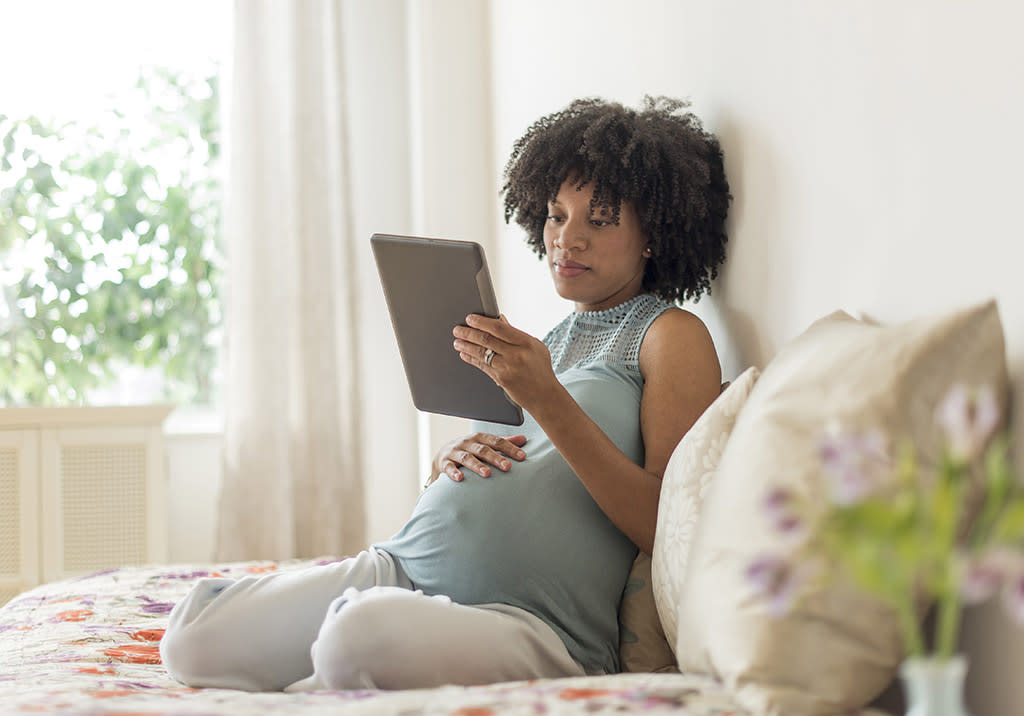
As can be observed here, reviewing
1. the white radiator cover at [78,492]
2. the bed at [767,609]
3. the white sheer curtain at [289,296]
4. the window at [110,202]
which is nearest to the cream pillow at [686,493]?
the bed at [767,609]

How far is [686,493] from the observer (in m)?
1.11

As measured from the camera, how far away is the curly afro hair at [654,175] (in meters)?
1.48

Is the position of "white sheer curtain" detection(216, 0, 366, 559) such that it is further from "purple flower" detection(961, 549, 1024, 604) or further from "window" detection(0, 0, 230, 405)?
"purple flower" detection(961, 549, 1024, 604)

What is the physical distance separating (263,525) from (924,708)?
297 centimetres

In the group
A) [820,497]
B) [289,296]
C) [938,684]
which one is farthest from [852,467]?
[289,296]

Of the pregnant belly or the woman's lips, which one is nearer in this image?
the pregnant belly

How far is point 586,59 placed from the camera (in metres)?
2.21

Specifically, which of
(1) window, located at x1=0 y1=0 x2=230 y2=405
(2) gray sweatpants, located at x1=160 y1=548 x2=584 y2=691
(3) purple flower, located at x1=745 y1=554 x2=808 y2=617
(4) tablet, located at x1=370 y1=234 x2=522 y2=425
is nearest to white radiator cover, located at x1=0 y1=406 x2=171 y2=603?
(1) window, located at x1=0 y1=0 x2=230 y2=405

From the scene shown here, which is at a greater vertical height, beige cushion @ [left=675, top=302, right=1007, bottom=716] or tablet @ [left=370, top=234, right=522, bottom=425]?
tablet @ [left=370, top=234, right=522, bottom=425]

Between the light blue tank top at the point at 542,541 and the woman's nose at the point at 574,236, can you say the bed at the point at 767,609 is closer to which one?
the light blue tank top at the point at 542,541

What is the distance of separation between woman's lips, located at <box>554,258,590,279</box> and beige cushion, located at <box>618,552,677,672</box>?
46 centimetres

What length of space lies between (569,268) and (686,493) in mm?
517

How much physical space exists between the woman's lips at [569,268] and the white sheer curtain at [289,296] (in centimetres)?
190

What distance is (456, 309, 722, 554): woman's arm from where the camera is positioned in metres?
1.24
